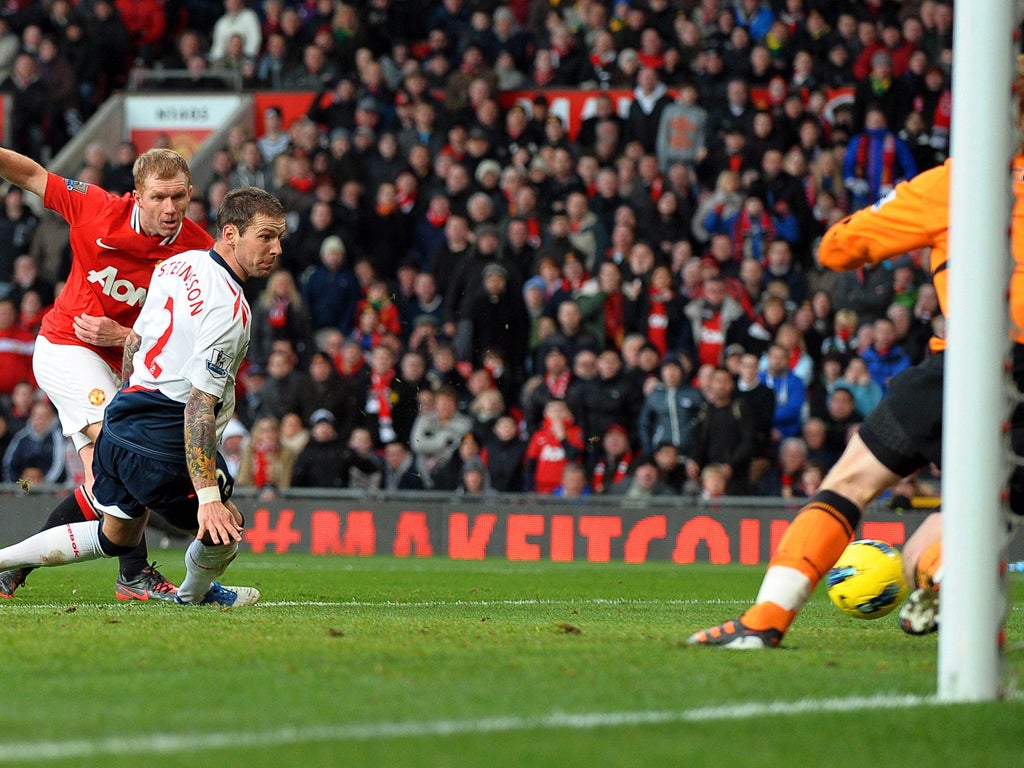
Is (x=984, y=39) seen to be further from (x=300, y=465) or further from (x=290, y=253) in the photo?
(x=290, y=253)

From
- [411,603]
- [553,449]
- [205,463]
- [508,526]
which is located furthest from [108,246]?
[553,449]

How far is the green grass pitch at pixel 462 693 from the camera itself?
3592 millimetres

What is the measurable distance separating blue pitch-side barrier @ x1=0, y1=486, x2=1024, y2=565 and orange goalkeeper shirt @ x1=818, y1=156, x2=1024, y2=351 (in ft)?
27.1

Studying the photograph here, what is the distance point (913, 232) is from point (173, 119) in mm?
16878

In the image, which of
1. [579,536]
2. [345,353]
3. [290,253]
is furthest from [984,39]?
[290,253]

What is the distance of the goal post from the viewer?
172 inches

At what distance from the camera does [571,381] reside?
1541 centimetres

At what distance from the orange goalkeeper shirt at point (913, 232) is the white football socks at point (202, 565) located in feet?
9.72

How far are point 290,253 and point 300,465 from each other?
2.91 m

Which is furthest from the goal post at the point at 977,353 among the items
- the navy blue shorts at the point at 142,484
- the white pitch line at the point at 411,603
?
the white pitch line at the point at 411,603

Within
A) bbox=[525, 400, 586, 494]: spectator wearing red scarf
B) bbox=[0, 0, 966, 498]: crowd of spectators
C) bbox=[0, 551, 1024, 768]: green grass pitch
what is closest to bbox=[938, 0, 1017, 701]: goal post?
bbox=[0, 551, 1024, 768]: green grass pitch

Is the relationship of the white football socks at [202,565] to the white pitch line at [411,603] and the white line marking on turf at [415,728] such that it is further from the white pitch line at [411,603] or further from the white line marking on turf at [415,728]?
the white line marking on turf at [415,728]

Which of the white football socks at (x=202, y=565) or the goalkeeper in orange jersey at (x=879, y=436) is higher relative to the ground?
the goalkeeper in orange jersey at (x=879, y=436)

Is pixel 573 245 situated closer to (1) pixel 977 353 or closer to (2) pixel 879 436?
(2) pixel 879 436
